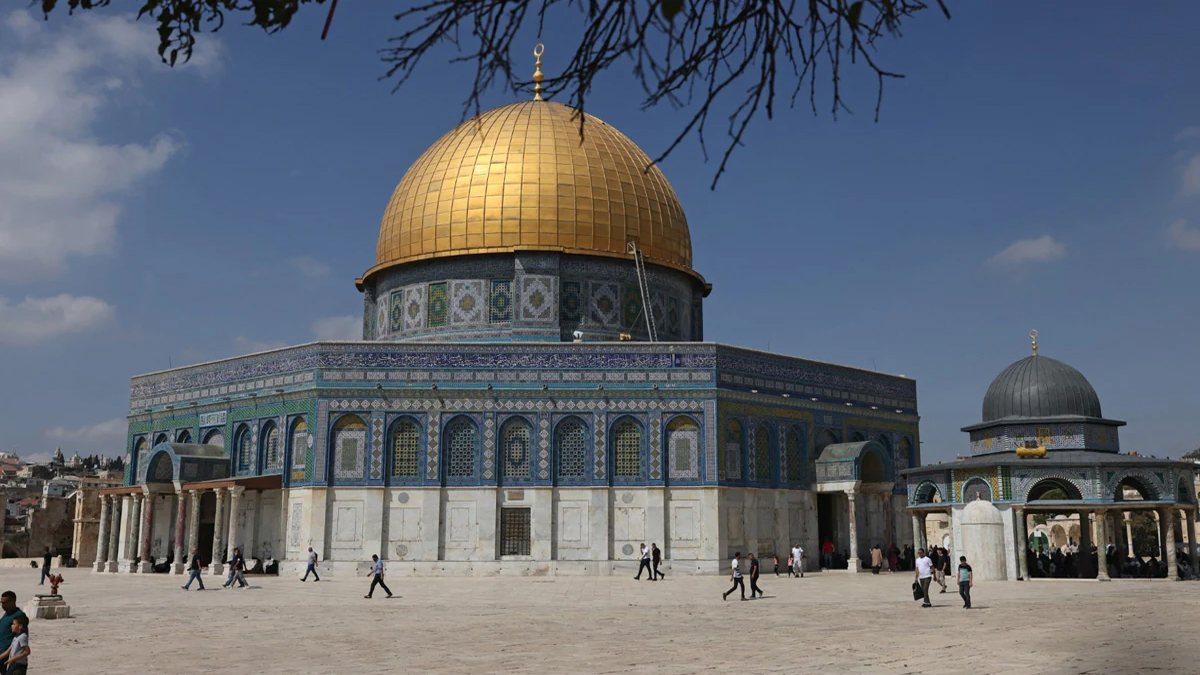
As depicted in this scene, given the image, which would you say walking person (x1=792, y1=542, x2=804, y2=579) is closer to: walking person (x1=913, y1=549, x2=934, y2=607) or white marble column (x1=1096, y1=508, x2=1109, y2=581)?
white marble column (x1=1096, y1=508, x2=1109, y2=581)

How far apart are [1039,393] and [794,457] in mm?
6667

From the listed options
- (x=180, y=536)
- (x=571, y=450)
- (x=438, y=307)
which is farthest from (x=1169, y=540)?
(x=180, y=536)

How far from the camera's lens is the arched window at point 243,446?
3116cm

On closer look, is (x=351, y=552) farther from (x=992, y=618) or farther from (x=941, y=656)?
(x=941, y=656)

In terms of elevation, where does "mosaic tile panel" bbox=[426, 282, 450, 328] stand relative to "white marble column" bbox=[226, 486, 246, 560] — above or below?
above

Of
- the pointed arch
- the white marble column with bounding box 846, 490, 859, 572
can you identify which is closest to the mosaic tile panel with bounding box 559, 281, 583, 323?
the pointed arch

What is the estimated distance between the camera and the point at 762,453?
101 feet

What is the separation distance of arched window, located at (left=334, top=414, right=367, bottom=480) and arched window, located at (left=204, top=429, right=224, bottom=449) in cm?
497

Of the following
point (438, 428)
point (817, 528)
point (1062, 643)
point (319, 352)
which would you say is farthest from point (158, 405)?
point (1062, 643)

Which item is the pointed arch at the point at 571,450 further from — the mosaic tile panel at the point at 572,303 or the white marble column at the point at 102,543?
the white marble column at the point at 102,543

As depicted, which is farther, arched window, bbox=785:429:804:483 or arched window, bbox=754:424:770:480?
arched window, bbox=785:429:804:483

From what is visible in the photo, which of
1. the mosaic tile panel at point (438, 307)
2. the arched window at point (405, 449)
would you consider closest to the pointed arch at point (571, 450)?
the arched window at point (405, 449)

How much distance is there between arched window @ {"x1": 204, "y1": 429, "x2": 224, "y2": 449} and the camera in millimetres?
32031

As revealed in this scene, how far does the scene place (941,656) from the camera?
11.5m
